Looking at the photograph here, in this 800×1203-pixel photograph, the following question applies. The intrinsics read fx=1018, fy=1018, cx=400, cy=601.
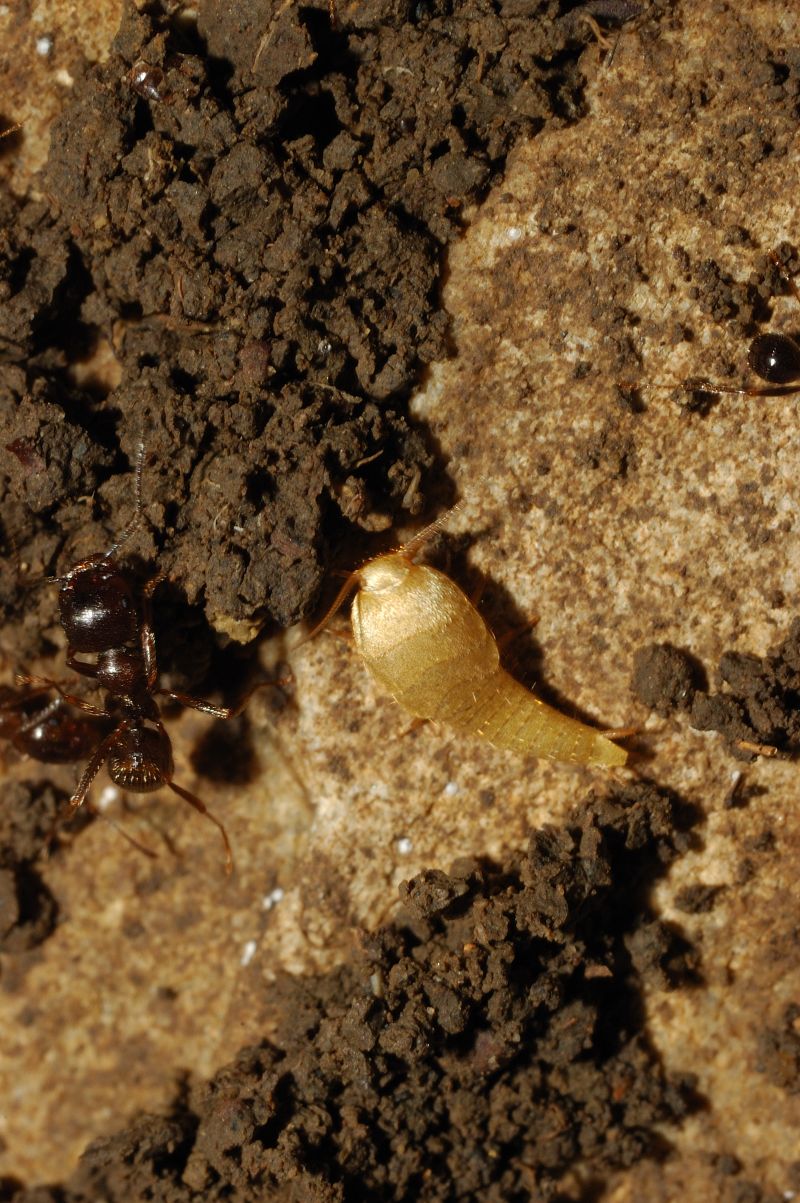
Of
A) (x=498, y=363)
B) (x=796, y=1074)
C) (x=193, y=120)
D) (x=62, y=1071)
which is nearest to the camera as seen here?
(x=193, y=120)

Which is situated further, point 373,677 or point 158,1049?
point 158,1049

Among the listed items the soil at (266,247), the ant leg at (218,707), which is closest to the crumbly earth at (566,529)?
the soil at (266,247)

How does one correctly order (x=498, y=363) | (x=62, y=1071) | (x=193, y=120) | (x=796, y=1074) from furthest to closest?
1. (x=62, y=1071)
2. (x=796, y=1074)
3. (x=498, y=363)
4. (x=193, y=120)

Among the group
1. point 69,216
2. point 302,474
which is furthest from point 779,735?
point 69,216

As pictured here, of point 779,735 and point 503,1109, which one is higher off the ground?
point 779,735

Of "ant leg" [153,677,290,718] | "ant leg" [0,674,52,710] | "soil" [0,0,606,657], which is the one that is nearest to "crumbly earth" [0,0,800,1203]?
"soil" [0,0,606,657]

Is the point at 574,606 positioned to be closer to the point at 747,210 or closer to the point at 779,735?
the point at 779,735

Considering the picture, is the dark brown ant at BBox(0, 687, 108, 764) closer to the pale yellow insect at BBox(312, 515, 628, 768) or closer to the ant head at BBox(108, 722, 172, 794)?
the ant head at BBox(108, 722, 172, 794)

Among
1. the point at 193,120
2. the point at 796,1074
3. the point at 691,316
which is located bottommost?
the point at 796,1074
